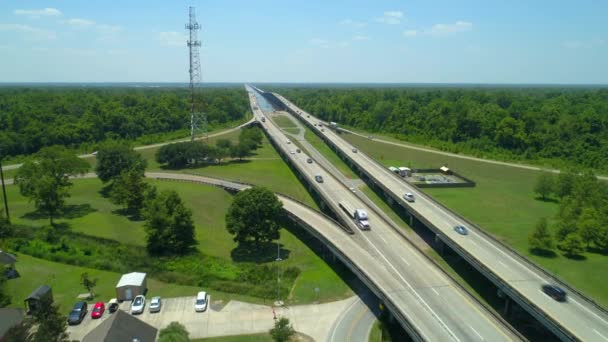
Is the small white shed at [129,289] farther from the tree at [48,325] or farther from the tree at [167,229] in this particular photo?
the tree at [167,229]

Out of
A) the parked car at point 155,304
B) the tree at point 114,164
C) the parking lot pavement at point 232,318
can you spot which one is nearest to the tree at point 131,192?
the tree at point 114,164

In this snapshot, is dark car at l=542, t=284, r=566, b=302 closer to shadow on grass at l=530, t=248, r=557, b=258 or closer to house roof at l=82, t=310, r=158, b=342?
shadow on grass at l=530, t=248, r=557, b=258

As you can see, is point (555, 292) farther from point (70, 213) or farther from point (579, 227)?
point (70, 213)

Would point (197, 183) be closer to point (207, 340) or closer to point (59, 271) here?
point (59, 271)

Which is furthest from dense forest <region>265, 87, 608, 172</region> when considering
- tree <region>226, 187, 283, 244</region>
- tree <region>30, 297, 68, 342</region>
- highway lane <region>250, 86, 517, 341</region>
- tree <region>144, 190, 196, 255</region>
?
tree <region>30, 297, 68, 342</region>

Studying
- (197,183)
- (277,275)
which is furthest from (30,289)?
(197,183)
